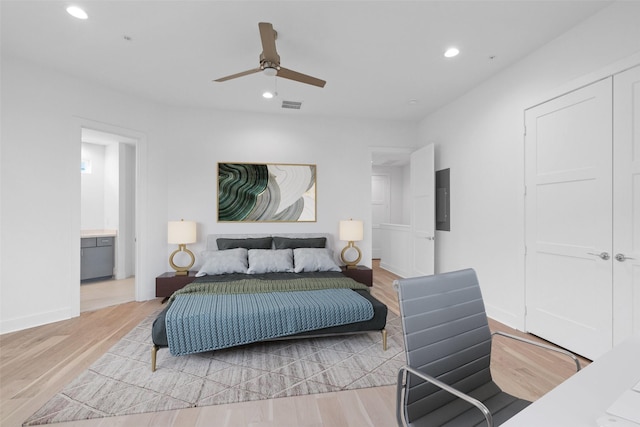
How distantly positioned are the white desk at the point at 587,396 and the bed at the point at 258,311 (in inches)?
71.6

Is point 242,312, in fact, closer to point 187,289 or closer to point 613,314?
point 187,289

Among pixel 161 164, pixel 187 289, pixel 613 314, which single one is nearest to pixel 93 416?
pixel 187 289

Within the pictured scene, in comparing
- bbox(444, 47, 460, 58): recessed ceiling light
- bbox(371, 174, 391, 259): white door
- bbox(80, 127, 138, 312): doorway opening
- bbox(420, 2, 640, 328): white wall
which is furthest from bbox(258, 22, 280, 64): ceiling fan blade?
bbox(371, 174, 391, 259): white door

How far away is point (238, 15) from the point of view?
2381 mm

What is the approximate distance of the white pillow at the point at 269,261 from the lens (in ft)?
12.9

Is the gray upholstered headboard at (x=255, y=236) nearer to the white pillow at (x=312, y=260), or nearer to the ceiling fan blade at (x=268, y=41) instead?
the white pillow at (x=312, y=260)

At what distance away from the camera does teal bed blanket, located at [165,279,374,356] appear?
2309 millimetres

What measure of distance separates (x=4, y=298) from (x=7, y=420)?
188 centimetres

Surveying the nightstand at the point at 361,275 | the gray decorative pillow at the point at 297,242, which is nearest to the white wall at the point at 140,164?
the gray decorative pillow at the point at 297,242

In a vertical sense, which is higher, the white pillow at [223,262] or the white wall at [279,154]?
the white wall at [279,154]

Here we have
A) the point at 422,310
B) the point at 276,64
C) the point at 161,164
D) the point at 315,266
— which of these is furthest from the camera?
the point at 161,164

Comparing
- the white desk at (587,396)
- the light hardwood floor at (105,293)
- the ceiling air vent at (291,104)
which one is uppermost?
the ceiling air vent at (291,104)

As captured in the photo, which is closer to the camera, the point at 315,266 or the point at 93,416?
the point at 93,416

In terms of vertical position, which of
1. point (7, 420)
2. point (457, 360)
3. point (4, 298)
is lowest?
point (7, 420)
